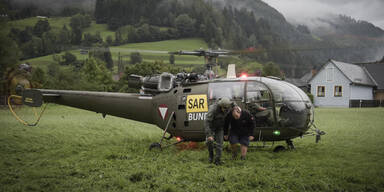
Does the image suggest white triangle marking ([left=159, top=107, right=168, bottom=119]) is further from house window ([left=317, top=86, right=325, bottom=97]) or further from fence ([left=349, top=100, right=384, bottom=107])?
house window ([left=317, top=86, right=325, bottom=97])

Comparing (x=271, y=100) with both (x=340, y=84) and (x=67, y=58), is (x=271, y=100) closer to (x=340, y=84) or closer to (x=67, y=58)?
(x=340, y=84)

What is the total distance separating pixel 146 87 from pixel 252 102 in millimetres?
4306

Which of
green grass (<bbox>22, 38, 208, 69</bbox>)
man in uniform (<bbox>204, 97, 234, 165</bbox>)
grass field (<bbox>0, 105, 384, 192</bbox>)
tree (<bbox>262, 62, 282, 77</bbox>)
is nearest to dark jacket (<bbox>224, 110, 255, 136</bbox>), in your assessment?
man in uniform (<bbox>204, 97, 234, 165</bbox>)

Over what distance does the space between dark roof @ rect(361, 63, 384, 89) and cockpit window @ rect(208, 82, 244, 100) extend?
46.3 meters

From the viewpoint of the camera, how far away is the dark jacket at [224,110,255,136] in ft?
25.8

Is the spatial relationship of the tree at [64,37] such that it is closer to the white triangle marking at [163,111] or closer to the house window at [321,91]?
the house window at [321,91]

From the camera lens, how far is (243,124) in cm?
789

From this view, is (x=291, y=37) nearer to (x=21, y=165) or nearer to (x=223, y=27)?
(x=223, y=27)

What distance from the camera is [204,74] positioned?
34.0 ft

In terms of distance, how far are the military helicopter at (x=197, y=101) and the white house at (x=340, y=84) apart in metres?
39.3

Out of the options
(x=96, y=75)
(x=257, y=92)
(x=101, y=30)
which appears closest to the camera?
(x=257, y=92)

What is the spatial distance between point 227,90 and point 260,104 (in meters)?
1.15

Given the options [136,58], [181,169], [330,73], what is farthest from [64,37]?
[181,169]

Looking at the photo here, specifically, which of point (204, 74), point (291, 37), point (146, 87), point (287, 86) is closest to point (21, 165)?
point (146, 87)
